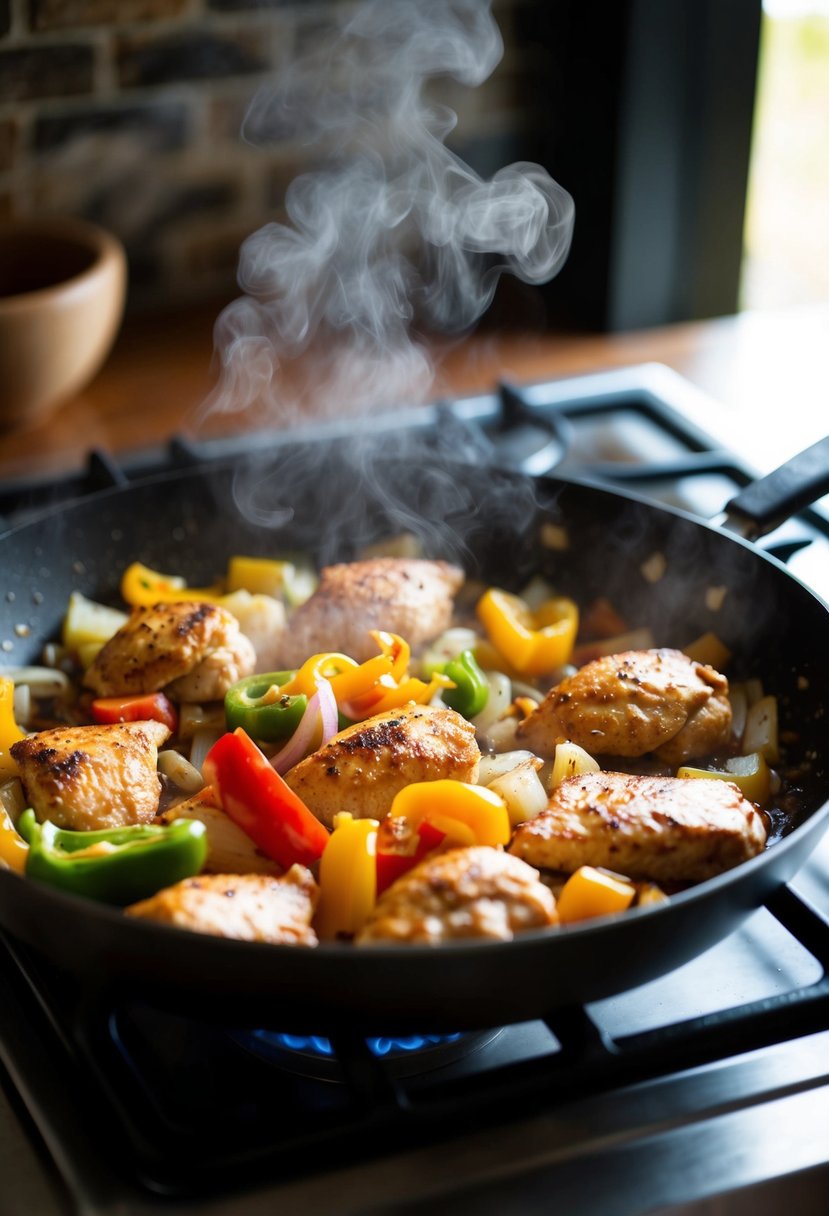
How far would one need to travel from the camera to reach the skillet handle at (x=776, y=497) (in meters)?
1.64

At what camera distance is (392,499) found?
2.02 metres

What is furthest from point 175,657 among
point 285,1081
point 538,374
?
point 538,374

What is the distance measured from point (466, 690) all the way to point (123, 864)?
1.79 ft

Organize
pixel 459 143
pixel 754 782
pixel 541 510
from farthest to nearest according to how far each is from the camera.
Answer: pixel 459 143 → pixel 541 510 → pixel 754 782

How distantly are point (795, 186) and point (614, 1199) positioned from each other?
3.89 metres

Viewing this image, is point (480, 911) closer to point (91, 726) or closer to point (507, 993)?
point (507, 993)

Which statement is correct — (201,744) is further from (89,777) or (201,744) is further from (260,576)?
(260,576)

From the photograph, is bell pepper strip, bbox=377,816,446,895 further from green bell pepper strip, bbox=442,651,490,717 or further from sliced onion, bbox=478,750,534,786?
green bell pepper strip, bbox=442,651,490,717

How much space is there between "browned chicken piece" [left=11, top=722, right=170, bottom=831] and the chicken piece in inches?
6.4

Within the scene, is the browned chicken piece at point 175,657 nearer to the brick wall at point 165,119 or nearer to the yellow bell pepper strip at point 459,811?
the yellow bell pepper strip at point 459,811

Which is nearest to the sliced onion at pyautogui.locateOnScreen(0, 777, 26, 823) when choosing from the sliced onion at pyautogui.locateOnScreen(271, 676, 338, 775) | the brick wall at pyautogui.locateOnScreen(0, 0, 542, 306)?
the sliced onion at pyautogui.locateOnScreen(271, 676, 338, 775)

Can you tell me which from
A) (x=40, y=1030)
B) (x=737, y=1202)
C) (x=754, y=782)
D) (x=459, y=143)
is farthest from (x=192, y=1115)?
(x=459, y=143)

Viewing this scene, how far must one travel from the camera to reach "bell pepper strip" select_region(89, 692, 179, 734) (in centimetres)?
161

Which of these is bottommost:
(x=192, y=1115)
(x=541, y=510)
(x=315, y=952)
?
(x=192, y=1115)
